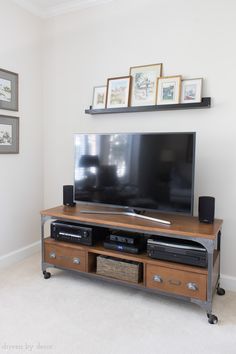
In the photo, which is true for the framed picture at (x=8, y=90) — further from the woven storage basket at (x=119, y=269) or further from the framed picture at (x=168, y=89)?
the woven storage basket at (x=119, y=269)

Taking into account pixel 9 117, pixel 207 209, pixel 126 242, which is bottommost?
pixel 126 242

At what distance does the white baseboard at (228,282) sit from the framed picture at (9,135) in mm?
2427

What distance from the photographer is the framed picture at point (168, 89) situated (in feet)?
8.54

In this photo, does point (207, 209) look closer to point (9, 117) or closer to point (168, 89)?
point (168, 89)

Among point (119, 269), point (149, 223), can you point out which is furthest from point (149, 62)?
point (119, 269)

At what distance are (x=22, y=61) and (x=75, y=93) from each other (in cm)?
65

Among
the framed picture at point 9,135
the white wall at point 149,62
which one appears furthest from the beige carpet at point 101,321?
the framed picture at point 9,135

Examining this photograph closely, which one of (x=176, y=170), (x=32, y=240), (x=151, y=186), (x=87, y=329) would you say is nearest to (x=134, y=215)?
(x=151, y=186)

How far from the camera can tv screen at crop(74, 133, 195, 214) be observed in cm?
228

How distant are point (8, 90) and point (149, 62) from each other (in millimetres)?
1465

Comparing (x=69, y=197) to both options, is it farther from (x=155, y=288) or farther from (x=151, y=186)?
(x=155, y=288)

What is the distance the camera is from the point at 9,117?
9.63ft

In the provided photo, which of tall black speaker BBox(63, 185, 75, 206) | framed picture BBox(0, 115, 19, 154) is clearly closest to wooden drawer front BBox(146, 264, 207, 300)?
tall black speaker BBox(63, 185, 75, 206)

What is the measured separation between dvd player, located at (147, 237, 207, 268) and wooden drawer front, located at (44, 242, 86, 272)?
25.9 inches
